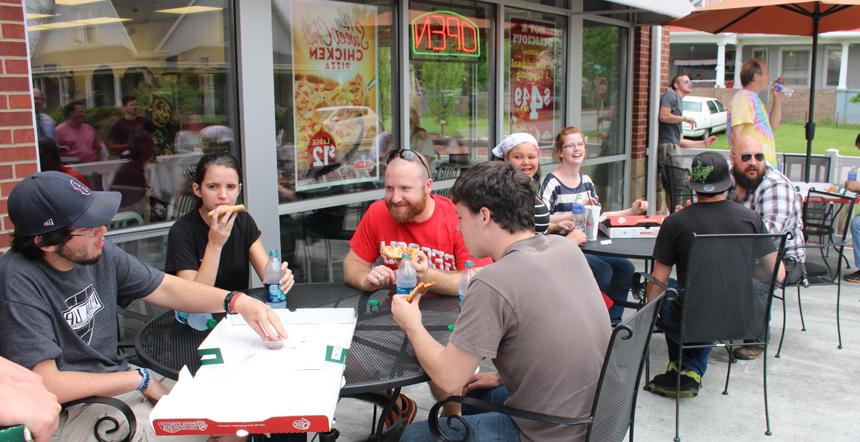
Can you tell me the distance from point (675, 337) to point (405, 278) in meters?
1.55

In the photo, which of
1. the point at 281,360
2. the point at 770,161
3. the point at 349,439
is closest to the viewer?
the point at 281,360

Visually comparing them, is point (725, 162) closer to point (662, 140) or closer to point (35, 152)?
point (35, 152)

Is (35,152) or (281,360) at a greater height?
(35,152)

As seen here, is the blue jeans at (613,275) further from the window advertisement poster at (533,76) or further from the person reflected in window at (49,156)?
the person reflected in window at (49,156)

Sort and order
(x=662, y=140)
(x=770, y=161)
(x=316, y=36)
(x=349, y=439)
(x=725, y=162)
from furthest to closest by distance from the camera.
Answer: (x=662, y=140), (x=770, y=161), (x=316, y=36), (x=725, y=162), (x=349, y=439)

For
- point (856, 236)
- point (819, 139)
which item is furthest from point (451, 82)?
point (819, 139)

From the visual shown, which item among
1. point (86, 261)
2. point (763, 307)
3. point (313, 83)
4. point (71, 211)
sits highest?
point (313, 83)

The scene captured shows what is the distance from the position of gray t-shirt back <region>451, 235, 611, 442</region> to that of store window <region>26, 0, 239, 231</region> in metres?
2.59

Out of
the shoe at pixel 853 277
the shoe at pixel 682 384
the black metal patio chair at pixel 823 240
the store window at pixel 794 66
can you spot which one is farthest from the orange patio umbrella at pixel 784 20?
the store window at pixel 794 66

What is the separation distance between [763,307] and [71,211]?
3103 millimetres

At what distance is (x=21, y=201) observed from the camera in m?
2.37

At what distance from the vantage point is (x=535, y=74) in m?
7.40

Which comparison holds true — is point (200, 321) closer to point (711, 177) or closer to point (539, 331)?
point (539, 331)

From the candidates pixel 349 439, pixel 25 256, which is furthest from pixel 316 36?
pixel 25 256
